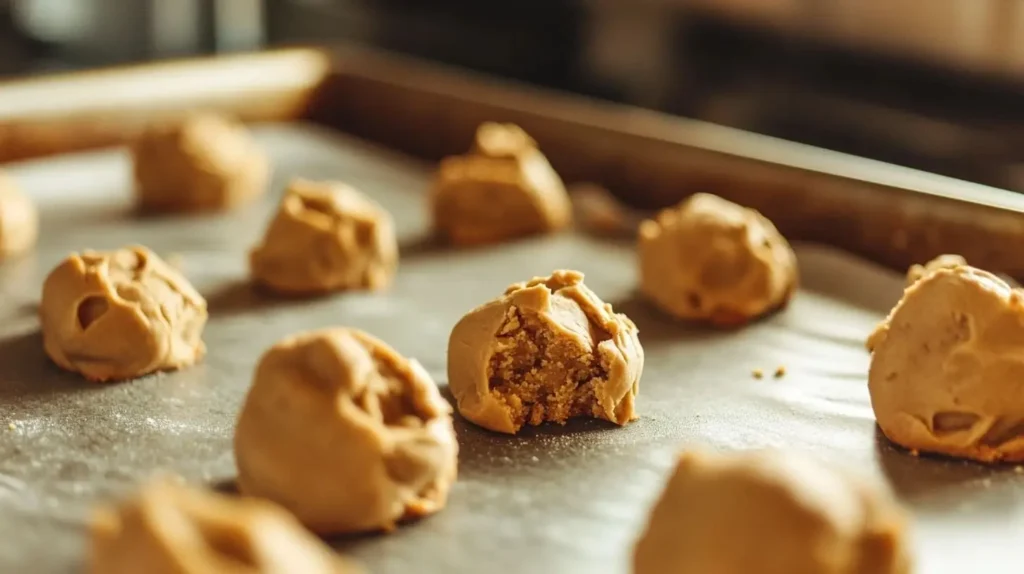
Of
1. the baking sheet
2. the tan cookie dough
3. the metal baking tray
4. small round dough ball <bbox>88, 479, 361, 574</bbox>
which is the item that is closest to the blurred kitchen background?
the metal baking tray

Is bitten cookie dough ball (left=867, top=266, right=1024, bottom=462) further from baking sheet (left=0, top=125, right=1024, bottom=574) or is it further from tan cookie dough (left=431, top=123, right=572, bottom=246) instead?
tan cookie dough (left=431, top=123, right=572, bottom=246)

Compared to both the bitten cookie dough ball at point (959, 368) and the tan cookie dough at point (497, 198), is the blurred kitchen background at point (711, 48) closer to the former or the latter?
the tan cookie dough at point (497, 198)

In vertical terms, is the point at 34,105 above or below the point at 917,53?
below

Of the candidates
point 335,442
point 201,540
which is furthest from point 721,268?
point 201,540

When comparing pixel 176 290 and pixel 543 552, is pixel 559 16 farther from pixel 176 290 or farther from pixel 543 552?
pixel 543 552

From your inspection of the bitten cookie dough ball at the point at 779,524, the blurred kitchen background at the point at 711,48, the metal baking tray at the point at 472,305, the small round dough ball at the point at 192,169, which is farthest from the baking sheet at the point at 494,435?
the blurred kitchen background at the point at 711,48

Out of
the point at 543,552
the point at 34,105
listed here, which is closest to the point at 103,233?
the point at 34,105
